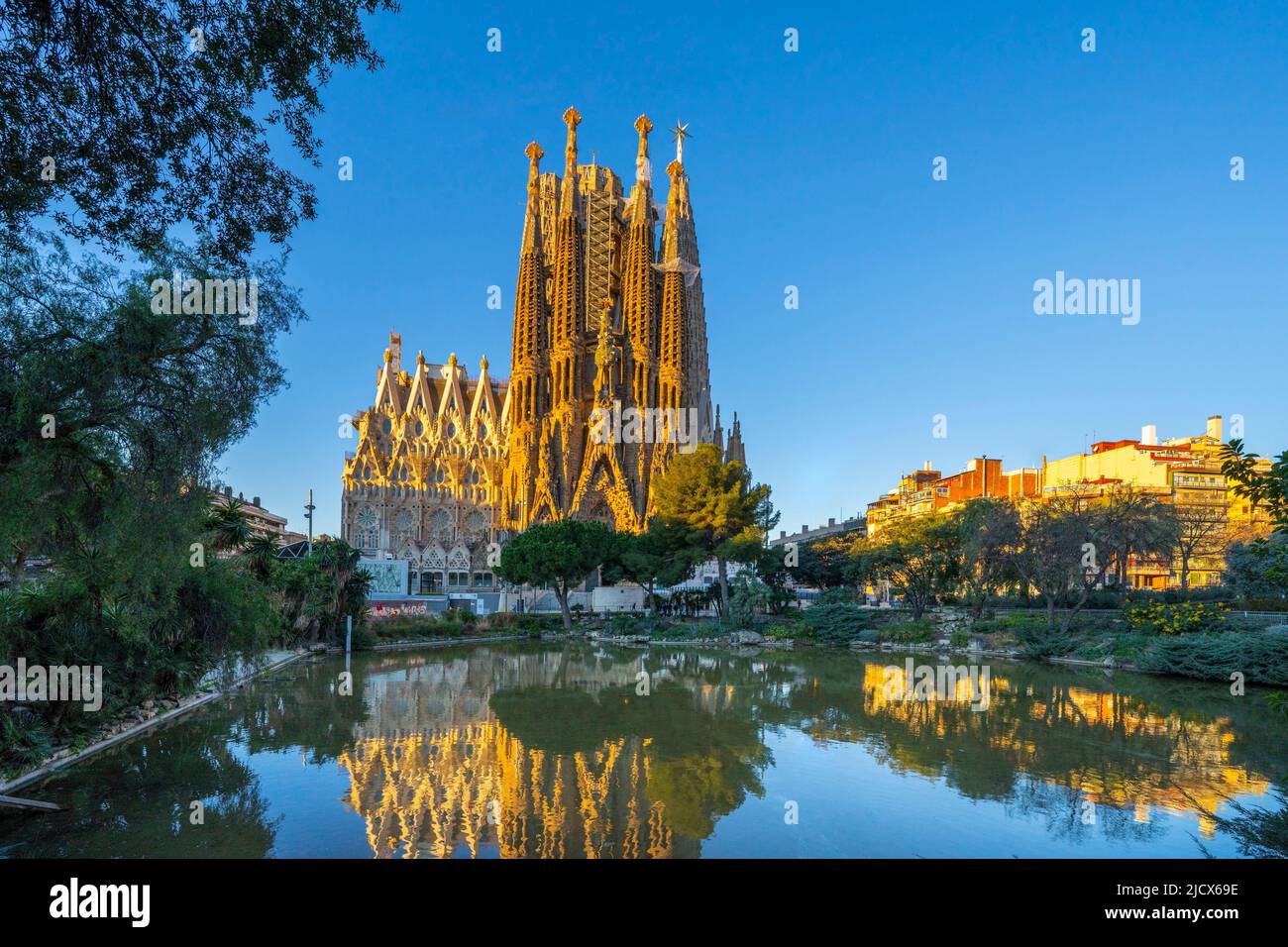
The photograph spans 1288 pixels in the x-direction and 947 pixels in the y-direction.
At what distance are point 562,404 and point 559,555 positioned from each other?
26069 millimetres

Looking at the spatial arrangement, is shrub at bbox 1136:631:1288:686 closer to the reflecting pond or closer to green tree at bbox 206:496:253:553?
the reflecting pond

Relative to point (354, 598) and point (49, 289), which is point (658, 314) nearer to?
point (354, 598)

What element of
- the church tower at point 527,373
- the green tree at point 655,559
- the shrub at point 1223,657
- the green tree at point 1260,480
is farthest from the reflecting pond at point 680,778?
the church tower at point 527,373

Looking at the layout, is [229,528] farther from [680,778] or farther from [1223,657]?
[1223,657]

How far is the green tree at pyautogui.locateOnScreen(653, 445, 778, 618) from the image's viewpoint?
33.8m

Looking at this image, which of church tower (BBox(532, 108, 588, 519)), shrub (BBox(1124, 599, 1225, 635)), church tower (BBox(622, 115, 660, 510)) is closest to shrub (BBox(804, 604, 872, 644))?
shrub (BBox(1124, 599, 1225, 635))

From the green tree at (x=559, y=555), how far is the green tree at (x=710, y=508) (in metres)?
3.46

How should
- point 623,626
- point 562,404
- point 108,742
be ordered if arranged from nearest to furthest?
1. point 108,742
2. point 623,626
3. point 562,404

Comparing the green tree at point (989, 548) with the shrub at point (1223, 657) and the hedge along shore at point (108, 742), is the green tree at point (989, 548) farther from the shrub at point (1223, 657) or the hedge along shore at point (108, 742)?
the hedge along shore at point (108, 742)

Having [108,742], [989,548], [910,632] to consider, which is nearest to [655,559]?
[910,632]

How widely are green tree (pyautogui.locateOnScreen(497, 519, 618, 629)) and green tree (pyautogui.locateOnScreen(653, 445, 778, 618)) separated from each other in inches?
136

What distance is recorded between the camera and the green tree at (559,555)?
3353 cm

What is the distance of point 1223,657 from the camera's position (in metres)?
18.9

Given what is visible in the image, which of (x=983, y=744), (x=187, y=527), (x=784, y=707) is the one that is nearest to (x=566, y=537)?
(x=784, y=707)
